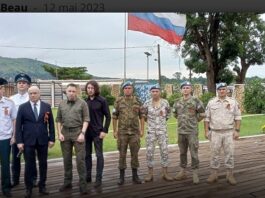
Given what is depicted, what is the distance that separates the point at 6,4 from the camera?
5.07m

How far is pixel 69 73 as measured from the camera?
68.5m

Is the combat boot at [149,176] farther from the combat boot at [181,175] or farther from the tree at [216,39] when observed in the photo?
the tree at [216,39]

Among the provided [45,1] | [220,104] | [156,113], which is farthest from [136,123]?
[45,1]

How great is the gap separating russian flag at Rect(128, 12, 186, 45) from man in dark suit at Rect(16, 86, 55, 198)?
5.78 feet

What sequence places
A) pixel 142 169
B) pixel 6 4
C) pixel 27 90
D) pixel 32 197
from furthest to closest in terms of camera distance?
pixel 142 169 → pixel 27 90 → pixel 32 197 → pixel 6 4

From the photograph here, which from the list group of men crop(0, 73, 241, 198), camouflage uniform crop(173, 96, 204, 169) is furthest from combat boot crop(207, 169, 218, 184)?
camouflage uniform crop(173, 96, 204, 169)

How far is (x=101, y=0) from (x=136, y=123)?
3.07 meters

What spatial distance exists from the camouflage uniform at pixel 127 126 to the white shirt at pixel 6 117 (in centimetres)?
167

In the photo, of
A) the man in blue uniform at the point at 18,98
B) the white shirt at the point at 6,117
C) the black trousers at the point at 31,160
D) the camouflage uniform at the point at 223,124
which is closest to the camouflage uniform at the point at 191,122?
the camouflage uniform at the point at 223,124

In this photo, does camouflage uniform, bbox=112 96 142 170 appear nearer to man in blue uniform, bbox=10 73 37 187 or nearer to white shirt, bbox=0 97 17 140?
man in blue uniform, bbox=10 73 37 187

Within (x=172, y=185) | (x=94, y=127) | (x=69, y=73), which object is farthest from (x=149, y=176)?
(x=69, y=73)

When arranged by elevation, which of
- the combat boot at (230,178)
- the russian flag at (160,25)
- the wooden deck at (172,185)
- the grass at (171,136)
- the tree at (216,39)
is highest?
the tree at (216,39)

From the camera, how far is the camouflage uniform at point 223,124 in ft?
25.6

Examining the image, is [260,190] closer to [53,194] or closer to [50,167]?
[53,194]
